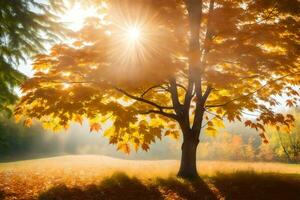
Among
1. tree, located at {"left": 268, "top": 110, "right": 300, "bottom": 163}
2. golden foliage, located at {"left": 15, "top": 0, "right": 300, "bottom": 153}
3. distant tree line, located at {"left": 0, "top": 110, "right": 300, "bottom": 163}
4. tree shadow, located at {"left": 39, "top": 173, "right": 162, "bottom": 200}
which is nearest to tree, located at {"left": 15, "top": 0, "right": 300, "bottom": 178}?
golden foliage, located at {"left": 15, "top": 0, "right": 300, "bottom": 153}

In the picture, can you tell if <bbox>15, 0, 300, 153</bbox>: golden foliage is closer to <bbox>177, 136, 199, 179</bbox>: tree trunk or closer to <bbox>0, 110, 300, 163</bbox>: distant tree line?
<bbox>177, 136, 199, 179</bbox>: tree trunk

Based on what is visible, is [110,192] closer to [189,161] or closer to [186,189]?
[186,189]

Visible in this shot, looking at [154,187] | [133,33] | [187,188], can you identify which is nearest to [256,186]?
[187,188]

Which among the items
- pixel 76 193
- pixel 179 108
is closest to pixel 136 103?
pixel 179 108

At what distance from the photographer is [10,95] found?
52.6ft

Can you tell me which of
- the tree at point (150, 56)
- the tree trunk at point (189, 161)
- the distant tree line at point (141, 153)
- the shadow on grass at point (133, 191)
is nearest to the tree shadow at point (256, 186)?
the shadow on grass at point (133, 191)

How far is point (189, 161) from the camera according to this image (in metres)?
12.9

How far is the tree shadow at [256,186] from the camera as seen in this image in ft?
33.2

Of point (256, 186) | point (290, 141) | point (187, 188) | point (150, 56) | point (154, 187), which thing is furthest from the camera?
point (290, 141)

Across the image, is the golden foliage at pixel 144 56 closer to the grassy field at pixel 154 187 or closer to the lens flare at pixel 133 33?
the lens flare at pixel 133 33

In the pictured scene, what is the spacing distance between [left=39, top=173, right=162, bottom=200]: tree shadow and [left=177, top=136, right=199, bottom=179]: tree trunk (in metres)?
2.17

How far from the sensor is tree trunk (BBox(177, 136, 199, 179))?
12695mm

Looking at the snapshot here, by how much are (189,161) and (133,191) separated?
3.43 m

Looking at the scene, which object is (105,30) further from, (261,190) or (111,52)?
(261,190)
